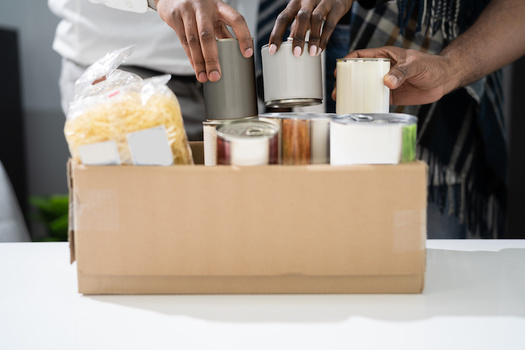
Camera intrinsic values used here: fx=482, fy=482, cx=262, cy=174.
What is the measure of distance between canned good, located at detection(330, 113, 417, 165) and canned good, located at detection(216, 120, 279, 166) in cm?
8

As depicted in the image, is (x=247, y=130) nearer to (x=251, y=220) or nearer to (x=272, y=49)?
(x=251, y=220)

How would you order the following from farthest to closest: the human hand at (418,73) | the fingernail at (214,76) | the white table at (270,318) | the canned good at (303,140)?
the human hand at (418,73), the fingernail at (214,76), the canned good at (303,140), the white table at (270,318)

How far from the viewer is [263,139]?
0.55 m

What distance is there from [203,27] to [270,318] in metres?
0.45

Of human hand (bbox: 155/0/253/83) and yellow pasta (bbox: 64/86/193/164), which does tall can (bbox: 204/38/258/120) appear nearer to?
human hand (bbox: 155/0/253/83)

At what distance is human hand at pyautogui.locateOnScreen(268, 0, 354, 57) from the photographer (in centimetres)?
76

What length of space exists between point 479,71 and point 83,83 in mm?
854

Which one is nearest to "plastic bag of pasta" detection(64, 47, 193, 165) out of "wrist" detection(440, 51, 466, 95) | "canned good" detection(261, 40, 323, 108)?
"canned good" detection(261, 40, 323, 108)

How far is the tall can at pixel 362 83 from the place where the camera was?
0.72 metres

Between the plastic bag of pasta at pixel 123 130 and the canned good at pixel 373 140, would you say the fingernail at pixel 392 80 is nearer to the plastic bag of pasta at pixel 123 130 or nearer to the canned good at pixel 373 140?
the canned good at pixel 373 140

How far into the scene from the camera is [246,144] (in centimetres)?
55

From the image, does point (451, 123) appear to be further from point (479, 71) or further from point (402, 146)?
point (402, 146)

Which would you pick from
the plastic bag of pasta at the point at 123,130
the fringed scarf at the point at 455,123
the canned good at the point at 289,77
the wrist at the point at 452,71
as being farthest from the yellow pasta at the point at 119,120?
the fringed scarf at the point at 455,123

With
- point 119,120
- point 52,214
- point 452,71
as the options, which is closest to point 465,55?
point 452,71
